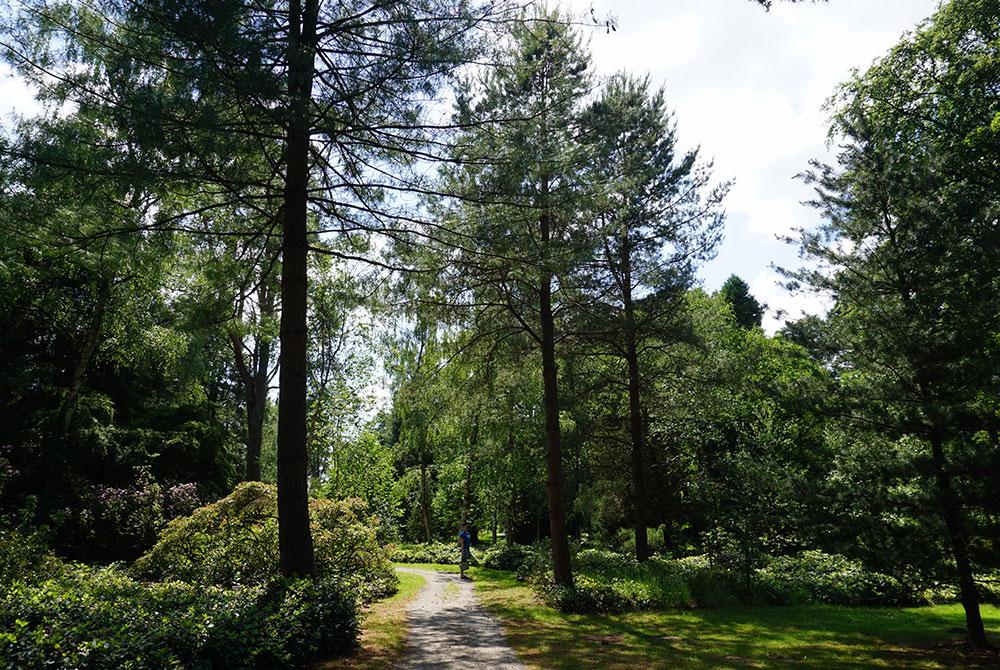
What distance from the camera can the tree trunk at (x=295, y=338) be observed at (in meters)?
7.67

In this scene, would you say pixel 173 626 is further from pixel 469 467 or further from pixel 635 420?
pixel 469 467

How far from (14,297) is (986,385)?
19179mm

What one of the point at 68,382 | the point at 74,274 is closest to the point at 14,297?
the point at 74,274

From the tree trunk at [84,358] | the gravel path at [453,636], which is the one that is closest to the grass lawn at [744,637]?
the gravel path at [453,636]

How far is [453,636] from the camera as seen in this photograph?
8891 millimetres

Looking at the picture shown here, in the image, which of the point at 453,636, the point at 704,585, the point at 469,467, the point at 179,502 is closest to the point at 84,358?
the point at 179,502

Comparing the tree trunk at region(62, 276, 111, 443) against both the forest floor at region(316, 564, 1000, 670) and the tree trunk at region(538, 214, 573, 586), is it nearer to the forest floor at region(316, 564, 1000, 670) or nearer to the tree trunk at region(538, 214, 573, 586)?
the forest floor at region(316, 564, 1000, 670)

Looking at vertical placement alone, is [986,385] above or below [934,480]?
above

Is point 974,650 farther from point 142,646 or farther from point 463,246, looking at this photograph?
point 142,646

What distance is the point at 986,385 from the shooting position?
8.73 meters

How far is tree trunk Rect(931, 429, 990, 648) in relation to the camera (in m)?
8.59

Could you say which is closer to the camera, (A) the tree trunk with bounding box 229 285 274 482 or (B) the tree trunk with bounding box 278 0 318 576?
(B) the tree trunk with bounding box 278 0 318 576

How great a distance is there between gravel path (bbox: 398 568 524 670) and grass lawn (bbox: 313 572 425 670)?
155 mm

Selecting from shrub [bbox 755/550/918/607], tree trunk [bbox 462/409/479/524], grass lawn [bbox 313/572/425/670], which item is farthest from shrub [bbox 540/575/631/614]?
tree trunk [bbox 462/409/479/524]
